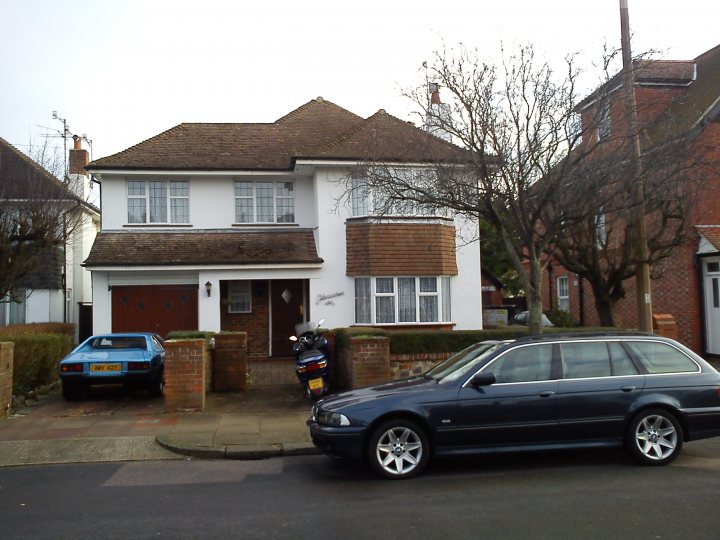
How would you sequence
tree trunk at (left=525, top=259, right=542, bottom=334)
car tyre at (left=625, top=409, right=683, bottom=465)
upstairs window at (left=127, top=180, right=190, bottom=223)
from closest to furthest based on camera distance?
car tyre at (left=625, top=409, right=683, bottom=465)
tree trunk at (left=525, top=259, right=542, bottom=334)
upstairs window at (left=127, top=180, right=190, bottom=223)

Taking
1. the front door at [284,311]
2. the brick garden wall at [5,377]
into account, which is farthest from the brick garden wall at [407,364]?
the front door at [284,311]

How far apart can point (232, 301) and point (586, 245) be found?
9712mm

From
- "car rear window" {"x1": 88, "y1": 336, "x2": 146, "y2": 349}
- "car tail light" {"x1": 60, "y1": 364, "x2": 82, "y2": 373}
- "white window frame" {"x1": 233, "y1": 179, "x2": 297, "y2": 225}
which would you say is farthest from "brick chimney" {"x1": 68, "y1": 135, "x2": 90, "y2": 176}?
"car tail light" {"x1": 60, "y1": 364, "x2": 82, "y2": 373}

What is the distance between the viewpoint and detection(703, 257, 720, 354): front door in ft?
57.5

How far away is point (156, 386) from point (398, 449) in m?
7.09

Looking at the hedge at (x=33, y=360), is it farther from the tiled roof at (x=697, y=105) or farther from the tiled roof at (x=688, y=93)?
the tiled roof at (x=697, y=105)

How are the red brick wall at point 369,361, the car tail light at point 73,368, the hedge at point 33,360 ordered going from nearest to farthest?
the red brick wall at point 369,361 < the car tail light at point 73,368 < the hedge at point 33,360

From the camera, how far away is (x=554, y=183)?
34.0 ft

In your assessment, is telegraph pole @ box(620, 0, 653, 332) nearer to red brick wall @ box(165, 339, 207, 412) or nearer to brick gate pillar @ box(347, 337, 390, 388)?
brick gate pillar @ box(347, 337, 390, 388)

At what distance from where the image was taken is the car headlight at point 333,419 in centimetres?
700

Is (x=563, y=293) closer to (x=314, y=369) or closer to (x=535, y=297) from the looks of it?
(x=535, y=297)

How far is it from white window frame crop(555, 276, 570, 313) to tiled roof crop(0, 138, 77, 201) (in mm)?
18204

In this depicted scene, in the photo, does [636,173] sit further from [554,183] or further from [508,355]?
[508,355]

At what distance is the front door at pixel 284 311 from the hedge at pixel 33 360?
637cm
